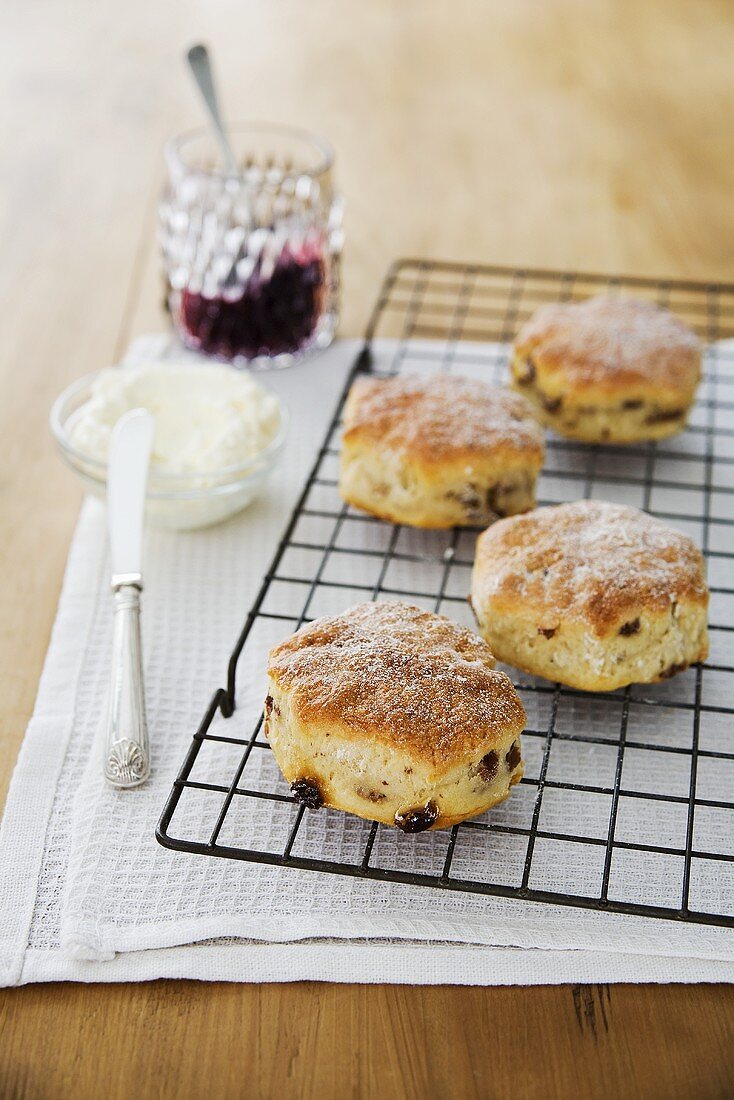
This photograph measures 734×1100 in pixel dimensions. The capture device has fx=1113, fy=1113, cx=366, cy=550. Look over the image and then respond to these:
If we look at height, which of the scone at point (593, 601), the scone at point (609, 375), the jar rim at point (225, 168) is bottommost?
the scone at point (609, 375)

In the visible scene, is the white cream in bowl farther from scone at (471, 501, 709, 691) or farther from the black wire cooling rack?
scone at (471, 501, 709, 691)

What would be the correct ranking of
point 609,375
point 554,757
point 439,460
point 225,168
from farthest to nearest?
point 225,168
point 609,375
point 439,460
point 554,757

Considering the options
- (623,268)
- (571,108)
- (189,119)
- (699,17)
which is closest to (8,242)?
(189,119)

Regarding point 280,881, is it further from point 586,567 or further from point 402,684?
point 586,567

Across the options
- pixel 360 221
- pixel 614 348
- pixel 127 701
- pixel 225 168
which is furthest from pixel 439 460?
pixel 360 221

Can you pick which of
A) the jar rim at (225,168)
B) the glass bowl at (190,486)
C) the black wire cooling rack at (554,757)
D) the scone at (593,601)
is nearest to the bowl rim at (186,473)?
the glass bowl at (190,486)

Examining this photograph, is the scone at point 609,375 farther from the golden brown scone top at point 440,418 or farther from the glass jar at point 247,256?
the glass jar at point 247,256

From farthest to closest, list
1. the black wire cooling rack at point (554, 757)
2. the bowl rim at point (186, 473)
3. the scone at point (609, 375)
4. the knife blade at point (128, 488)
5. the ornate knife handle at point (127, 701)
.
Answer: the scone at point (609, 375)
the bowl rim at point (186, 473)
the knife blade at point (128, 488)
the ornate knife handle at point (127, 701)
the black wire cooling rack at point (554, 757)
